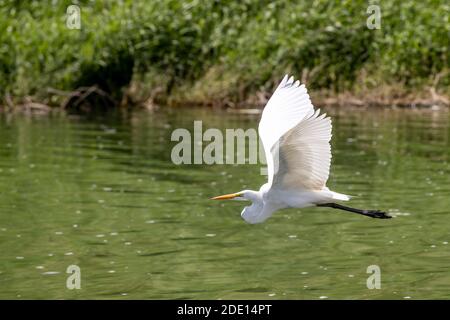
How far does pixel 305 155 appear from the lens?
10.0 m

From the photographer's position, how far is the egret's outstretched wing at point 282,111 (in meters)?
10.1

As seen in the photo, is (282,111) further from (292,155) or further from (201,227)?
(201,227)

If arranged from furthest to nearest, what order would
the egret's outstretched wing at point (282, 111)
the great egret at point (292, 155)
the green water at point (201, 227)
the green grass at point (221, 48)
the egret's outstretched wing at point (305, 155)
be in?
the green grass at point (221, 48) < the green water at point (201, 227) < the egret's outstretched wing at point (282, 111) < the great egret at point (292, 155) < the egret's outstretched wing at point (305, 155)

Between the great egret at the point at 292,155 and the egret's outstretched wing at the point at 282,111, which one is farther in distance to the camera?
the egret's outstretched wing at the point at 282,111

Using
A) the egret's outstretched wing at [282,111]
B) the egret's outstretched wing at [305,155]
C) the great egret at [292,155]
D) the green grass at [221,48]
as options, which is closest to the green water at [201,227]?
the great egret at [292,155]

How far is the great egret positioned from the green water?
0.81 m

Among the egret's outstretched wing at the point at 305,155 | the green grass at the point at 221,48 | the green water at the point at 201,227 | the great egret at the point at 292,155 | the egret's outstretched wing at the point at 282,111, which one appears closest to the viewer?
the egret's outstretched wing at the point at 305,155

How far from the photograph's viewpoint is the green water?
10.9 m

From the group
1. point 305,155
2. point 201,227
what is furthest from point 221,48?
point 305,155

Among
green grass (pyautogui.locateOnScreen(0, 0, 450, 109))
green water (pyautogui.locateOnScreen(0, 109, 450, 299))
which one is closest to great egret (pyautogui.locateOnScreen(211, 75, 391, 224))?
green water (pyautogui.locateOnScreen(0, 109, 450, 299))

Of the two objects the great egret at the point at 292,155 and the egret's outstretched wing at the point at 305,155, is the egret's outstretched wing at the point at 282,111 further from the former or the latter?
the egret's outstretched wing at the point at 305,155

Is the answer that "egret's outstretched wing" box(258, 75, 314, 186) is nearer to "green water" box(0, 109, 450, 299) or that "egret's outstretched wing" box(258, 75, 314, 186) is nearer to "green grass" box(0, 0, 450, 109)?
"green water" box(0, 109, 450, 299)

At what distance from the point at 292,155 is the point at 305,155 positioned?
11cm

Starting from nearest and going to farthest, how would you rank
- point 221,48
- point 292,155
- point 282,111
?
1. point 292,155
2. point 282,111
3. point 221,48
